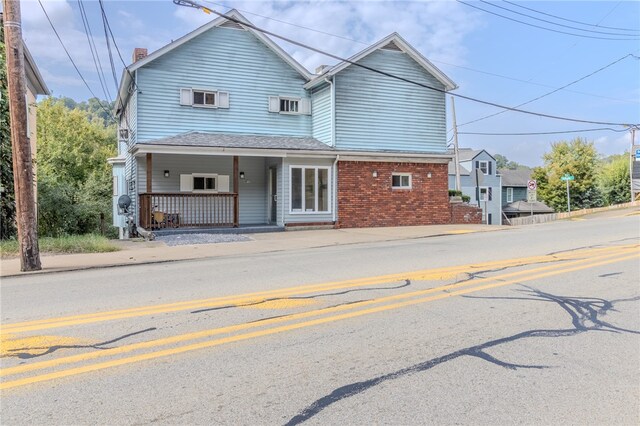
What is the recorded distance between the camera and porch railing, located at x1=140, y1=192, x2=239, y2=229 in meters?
17.2

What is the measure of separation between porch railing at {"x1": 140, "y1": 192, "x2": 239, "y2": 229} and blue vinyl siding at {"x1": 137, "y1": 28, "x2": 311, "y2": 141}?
2.65 m

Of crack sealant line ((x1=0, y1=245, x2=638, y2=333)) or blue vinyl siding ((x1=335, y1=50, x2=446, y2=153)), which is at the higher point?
blue vinyl siding ((x1=335, y1=50, x2=446, y2=153))

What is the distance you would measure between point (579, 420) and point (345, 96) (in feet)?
56.8

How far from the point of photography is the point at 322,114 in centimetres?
2009

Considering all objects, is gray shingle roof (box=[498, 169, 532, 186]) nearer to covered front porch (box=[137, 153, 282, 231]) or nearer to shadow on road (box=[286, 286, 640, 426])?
covered front porch (box=[137, 153, 282, 231])

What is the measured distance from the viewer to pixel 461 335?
5.07m

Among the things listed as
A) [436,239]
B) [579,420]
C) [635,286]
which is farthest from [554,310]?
[436,239]

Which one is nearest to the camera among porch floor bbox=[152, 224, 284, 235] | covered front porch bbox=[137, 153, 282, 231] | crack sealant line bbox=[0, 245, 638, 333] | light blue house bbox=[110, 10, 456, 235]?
crack sealant line bbox=[0, 245, 638, 333]

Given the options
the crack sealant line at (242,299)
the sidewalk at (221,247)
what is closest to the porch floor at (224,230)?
the sidewalk at (221,247)

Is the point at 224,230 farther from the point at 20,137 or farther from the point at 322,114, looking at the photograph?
the point at 20,137

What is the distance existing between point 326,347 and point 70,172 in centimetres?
3414

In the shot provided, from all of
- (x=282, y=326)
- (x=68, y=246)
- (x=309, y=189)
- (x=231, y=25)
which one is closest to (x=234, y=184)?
(x=309, y=189)

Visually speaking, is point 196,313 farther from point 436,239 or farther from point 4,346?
point 436,239

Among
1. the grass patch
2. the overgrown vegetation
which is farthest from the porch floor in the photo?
→ the overgrown vegetation
